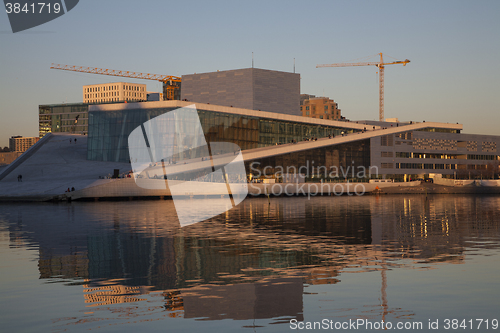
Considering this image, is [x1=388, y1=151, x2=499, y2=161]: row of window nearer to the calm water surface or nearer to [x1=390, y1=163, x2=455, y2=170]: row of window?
[x1=390, y1=163, x2=455, y2=170]: row of window

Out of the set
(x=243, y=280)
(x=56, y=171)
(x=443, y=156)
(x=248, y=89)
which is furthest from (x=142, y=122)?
(x=243, y=280)

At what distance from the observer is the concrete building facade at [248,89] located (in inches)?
4235

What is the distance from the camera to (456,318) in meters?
9.70

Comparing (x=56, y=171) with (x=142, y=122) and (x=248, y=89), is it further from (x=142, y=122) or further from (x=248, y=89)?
(x=248, y=89)

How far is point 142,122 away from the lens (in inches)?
3189

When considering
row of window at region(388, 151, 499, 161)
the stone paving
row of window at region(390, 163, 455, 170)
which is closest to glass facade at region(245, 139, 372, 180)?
row of window at region(388, 151, 499, 161)

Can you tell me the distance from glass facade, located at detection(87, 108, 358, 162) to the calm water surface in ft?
185

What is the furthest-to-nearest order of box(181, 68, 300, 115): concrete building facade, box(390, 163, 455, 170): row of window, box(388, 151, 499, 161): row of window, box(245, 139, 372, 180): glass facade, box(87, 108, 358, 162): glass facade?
box(181, 68, 300, 115): concrete building facade < box(390, 163, 455, 170): row of window < box(388, 151, 499, 161): row of window < box(245, 139, 372, 180): glass facade < box(87, 108, 358, 162): glass facade

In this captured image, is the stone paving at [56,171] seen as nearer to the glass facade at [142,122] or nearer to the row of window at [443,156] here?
the glass facade at [142,122]

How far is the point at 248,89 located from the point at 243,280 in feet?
314

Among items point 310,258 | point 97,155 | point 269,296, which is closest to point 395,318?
point 269,296

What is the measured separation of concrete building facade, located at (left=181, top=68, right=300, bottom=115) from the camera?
10756cm

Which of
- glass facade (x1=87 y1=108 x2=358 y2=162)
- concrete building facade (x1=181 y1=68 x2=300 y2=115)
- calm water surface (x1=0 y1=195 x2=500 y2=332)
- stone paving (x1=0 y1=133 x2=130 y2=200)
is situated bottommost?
calm water surface (x1=0 y1=195 x2=500 y2=332)

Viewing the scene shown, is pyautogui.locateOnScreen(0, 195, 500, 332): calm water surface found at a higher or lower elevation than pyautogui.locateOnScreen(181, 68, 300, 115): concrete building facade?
lower
